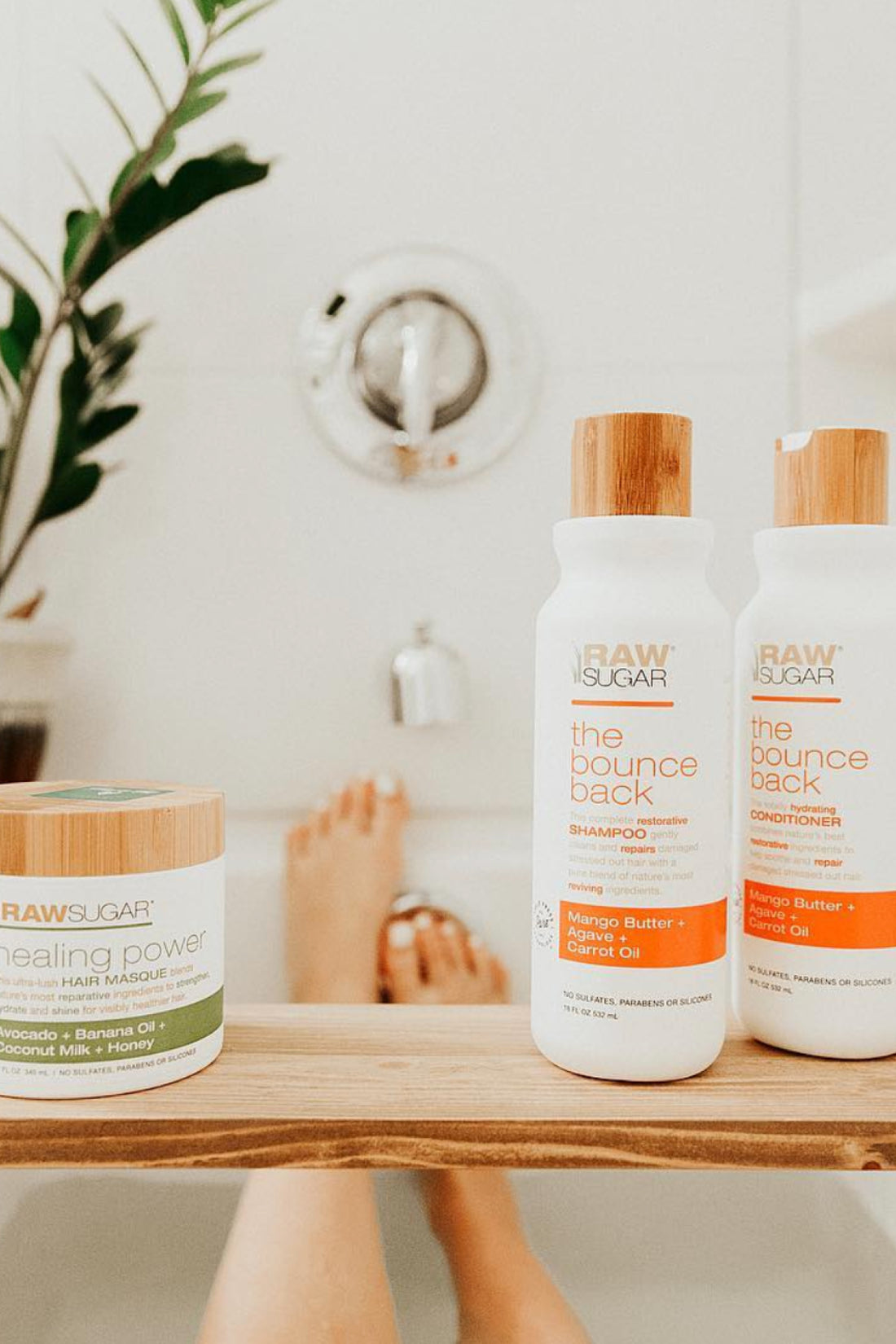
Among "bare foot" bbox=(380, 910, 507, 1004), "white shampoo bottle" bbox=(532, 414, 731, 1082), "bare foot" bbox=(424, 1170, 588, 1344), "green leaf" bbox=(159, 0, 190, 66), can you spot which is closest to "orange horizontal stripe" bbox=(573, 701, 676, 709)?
"white shampoo bottle" bbox=(532, 414, 731, 1082)

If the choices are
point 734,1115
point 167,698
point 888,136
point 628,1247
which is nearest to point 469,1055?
point 734,1115

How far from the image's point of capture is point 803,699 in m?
0.47

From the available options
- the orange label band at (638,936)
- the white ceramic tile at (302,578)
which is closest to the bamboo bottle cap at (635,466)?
the orange label band at (638,936)

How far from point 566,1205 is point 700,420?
1.94 feet

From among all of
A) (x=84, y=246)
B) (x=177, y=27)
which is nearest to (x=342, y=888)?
(x=84, y=246)

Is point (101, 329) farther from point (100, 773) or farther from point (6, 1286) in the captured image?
point (6, 1286)

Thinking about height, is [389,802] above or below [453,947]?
above

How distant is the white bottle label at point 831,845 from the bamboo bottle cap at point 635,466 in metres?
0.09

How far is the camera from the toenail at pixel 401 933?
84 cm

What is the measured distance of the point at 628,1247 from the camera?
653 mm

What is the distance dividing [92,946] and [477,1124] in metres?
0.17

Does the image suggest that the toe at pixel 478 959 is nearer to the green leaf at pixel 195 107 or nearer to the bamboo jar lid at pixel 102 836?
the bamboo jar lid at pixel 102 836

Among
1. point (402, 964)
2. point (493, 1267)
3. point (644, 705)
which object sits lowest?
point (493, 1267)

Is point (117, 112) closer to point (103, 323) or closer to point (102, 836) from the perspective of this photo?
point (103, 323)
